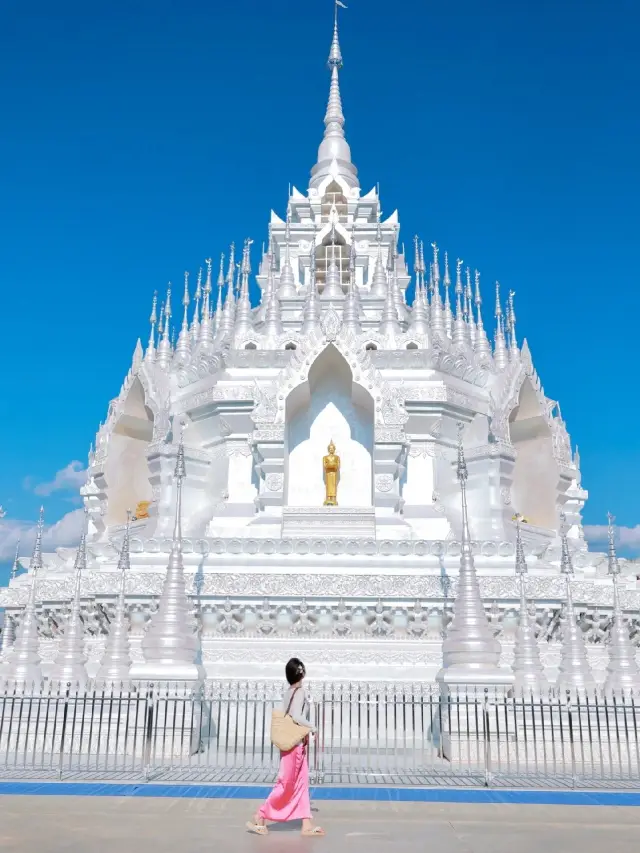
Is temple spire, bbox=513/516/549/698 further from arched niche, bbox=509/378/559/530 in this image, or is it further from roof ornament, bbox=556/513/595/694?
arched niche, bbox=509/378/559/530

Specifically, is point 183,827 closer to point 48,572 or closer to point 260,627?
point 260,627

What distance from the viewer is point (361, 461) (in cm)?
2117

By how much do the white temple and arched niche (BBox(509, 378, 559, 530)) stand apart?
6cm

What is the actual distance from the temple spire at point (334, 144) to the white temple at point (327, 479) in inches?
9.3

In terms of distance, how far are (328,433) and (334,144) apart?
1704cm

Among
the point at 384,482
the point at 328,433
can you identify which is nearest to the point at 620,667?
Result: the point at 384,482

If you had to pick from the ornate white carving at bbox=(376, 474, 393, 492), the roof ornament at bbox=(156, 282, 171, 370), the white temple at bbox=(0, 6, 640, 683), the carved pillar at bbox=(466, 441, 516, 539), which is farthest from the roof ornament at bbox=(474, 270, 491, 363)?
the roof ornament at bbox=(156, 282, 171, 370)

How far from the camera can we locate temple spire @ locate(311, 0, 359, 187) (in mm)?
31969

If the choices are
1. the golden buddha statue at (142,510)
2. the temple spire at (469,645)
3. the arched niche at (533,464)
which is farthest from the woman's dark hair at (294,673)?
the arched niche at (533,464)

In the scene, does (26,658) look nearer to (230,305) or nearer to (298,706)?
(298,706)

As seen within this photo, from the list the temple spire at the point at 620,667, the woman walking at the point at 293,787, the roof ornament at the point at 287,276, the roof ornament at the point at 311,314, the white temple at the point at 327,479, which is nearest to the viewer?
the woman walking at the point at 293,787

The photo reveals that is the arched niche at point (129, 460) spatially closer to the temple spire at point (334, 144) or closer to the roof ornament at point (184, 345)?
the roof ornament at point (184, 345)

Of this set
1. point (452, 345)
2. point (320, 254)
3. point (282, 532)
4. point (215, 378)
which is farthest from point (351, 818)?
point (320, 254)

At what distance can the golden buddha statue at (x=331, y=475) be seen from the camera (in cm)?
2003
